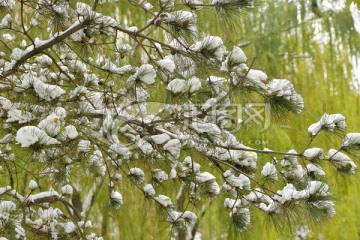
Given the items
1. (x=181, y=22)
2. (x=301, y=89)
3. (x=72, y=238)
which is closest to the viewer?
(x=181, y=22)

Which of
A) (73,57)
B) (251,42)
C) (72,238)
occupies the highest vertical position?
(251,42)

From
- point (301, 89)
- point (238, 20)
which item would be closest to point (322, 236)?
point (301, 89)

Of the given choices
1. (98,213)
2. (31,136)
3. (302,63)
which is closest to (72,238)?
(31,136)

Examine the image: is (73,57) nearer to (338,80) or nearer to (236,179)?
(236,179)

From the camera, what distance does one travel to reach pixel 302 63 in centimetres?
468

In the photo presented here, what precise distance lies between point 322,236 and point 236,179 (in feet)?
7.33

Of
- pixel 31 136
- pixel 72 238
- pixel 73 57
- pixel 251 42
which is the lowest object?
pixel 72 238

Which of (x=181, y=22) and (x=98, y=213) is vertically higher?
(x=181, y=22)

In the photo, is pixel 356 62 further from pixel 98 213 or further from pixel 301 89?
pixel 98 213

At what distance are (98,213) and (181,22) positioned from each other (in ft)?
8.07

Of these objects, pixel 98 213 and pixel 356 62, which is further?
pixel 356 62

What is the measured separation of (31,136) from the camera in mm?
1510

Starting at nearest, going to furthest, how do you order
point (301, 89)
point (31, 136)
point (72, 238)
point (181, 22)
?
point (31, 136) < point (181, 22) < point (72, 238) < point (301, 89)

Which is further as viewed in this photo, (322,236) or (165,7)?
(322,236)
